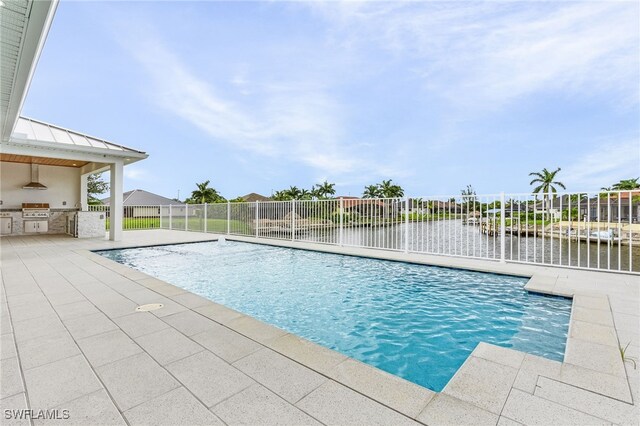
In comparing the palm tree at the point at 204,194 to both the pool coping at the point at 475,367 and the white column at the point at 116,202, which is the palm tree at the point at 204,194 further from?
the pool coping at the point at 475,367

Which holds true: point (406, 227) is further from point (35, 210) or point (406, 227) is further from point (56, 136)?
point (35, 210)

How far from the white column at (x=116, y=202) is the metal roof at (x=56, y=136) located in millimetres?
781

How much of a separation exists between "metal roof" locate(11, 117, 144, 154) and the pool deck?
7.45 meters

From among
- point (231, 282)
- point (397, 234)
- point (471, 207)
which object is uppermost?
point (471, 207)

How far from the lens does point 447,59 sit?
16375mm

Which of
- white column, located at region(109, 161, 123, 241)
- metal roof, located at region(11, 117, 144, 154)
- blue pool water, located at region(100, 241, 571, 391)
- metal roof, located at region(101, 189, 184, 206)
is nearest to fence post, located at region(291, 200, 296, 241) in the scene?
blue pool water, located at region(100, 241, 571, 391)

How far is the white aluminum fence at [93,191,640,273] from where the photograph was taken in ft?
19.2

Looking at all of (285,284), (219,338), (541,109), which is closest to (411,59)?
(541,109)

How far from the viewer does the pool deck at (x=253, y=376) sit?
166cm

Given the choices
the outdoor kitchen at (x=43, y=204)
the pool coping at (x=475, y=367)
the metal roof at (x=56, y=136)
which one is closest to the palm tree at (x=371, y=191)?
the outdoor kitchen at (x=43, y=204)

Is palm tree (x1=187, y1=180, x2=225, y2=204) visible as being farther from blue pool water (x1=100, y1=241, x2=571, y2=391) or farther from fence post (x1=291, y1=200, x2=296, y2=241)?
blue pool water (x1=100, y1=241, x2=571, y2=391)

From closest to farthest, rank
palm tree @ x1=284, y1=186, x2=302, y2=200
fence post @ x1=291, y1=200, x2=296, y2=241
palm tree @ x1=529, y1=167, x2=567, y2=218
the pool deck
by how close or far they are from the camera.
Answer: the pool deck, fence post @ x1=291, y1=200, x2=296, y2=241, palm tree @ x1=529, y1=167, x2=567, y2=218, palm tree @ x1=284, y1=186, x2=302, y2=200

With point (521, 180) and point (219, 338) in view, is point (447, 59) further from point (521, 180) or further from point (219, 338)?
point (521, 180)

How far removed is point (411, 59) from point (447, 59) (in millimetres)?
Answer: 3435
